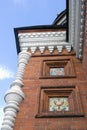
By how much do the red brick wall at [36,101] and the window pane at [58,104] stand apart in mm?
353

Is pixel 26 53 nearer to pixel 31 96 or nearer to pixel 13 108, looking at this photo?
pixel 31 96

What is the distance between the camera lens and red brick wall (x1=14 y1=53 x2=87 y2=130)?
6129 millimetres

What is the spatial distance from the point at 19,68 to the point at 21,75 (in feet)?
1.36

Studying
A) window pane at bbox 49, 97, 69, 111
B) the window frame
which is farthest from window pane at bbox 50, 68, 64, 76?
window pane at bbox 49, 97, 69, 111

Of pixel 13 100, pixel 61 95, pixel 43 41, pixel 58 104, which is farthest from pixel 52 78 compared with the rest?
pixel 43 41

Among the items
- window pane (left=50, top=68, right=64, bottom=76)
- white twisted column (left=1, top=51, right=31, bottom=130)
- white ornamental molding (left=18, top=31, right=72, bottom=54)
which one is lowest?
white twisted column (left=1, top=51, right=31, bottom=130)

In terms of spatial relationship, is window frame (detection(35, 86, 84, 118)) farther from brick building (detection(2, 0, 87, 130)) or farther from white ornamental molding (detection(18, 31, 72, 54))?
white ornamental molding (detection(18, 31, 72, 54))

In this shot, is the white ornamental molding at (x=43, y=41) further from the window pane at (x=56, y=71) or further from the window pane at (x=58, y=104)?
the window pane at (x=58, y=104)

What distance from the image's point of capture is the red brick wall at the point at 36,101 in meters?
6.13

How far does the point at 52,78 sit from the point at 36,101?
1.15 m

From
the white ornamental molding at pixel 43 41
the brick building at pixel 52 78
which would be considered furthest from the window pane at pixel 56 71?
the white ornamental molding at pixel 43 41

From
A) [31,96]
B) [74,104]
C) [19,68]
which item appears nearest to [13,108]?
[31,96]

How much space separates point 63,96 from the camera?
7355mm

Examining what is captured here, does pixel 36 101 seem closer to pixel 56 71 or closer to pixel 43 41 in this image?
pixel 56 71
